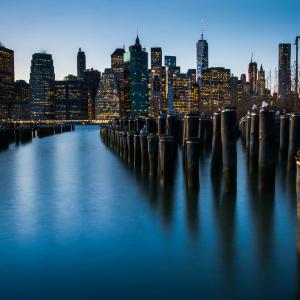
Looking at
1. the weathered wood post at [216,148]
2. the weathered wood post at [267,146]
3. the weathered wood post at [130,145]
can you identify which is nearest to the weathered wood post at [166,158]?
the weathered wood post at [216,148]

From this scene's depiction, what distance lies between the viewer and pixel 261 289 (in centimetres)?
590

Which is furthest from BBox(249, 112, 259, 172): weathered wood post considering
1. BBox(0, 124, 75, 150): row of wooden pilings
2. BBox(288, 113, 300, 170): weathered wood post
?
BBox(0, 124, 75, 150): row of wooden pilings

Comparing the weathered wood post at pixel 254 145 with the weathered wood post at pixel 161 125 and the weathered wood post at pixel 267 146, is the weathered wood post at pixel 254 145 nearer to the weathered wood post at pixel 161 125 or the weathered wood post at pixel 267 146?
the weathered wood post at pixel 267 146

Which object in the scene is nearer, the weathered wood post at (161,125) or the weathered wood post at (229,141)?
the weathered wood post at (229,141)

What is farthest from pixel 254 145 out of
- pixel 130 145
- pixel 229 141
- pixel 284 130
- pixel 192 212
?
pixel 130 145

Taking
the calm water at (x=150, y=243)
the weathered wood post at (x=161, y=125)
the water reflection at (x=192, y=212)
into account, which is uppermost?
the weathered wood post at (x=161, y=125)

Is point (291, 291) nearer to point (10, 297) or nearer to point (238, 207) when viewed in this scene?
point (10, 297)

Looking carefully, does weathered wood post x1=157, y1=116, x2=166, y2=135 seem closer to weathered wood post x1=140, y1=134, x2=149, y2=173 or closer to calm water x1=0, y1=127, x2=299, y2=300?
weathered wood post x1=140, y1=134, x2=149, y2=173

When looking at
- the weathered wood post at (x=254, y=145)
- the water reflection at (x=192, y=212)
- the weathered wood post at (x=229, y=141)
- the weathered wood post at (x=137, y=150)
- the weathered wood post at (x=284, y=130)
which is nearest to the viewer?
the water reflection at (x=192, y=212)

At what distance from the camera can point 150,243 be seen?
8.12 metres

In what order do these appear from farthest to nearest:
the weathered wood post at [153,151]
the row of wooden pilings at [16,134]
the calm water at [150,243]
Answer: the row of wooden pilings at [16,134] < the weathered wood post at [153,151] < the calm water at [150,243]

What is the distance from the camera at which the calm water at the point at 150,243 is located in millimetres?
6043

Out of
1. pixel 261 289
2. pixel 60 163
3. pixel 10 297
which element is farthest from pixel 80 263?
pixel 60 163

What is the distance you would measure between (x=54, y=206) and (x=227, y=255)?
606cm
